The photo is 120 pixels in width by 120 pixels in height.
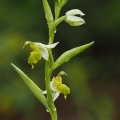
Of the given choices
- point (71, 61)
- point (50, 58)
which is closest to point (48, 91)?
point (50, 58)

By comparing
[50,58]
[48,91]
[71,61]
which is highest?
[50,58]

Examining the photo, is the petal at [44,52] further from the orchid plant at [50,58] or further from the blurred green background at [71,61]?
the blurred green background at [71,61]

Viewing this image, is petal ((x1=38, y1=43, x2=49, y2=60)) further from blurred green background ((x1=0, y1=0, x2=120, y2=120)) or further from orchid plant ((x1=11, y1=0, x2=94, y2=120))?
blurred green background ((x1=0, y1=0, x2=120, y2=120))

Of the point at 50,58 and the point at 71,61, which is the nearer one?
the point at 50,58

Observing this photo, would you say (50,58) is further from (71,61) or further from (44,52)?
(71,61)

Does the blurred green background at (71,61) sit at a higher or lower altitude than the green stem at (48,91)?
lower

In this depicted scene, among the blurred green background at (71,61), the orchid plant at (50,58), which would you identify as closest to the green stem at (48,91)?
the orchid plant at (50,58)

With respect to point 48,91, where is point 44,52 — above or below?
above

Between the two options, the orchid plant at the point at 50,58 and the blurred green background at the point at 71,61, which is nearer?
the orchid plant at the point at 50,58
